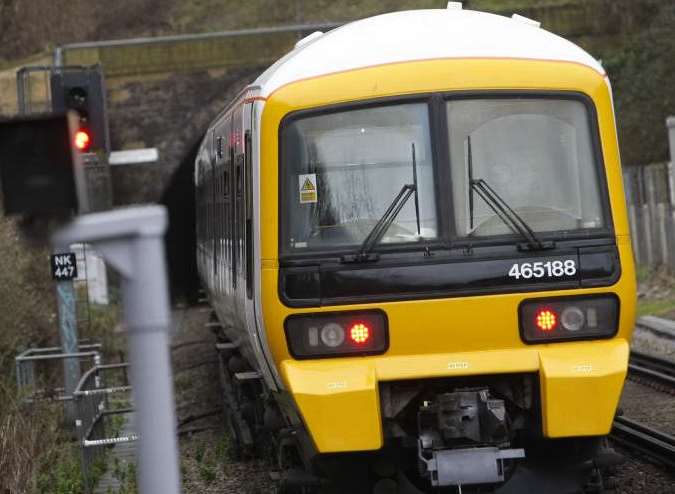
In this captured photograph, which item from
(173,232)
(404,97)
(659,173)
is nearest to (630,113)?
(659,173)

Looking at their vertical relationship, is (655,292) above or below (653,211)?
below

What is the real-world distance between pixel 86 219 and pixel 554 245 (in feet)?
14.2

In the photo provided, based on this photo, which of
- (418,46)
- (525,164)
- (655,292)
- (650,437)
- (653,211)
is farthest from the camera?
(653,211)

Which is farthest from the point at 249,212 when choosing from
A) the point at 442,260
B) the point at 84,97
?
the point at 84,97

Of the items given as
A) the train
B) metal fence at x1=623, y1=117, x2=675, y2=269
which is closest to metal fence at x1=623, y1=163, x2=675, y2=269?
metal fence at x1=623, y1=117, x2=675, y2=269

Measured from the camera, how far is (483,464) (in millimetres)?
7117

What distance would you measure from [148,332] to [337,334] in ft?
13.0

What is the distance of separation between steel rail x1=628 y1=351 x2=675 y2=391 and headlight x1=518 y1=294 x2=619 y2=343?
6.20m

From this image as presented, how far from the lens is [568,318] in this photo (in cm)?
734

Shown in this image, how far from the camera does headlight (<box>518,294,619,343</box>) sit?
7312 millimetres

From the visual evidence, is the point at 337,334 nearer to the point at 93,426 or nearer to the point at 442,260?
the point at 442,260

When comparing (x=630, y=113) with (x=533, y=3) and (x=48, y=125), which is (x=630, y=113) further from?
(x=48, y=125)

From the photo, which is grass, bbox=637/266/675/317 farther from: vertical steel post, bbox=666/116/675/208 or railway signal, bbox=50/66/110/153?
railway signal, bbox=50/66/110/153

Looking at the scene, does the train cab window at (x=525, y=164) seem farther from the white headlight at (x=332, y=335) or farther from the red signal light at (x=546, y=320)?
the white headlight at (x=332, y=335)
